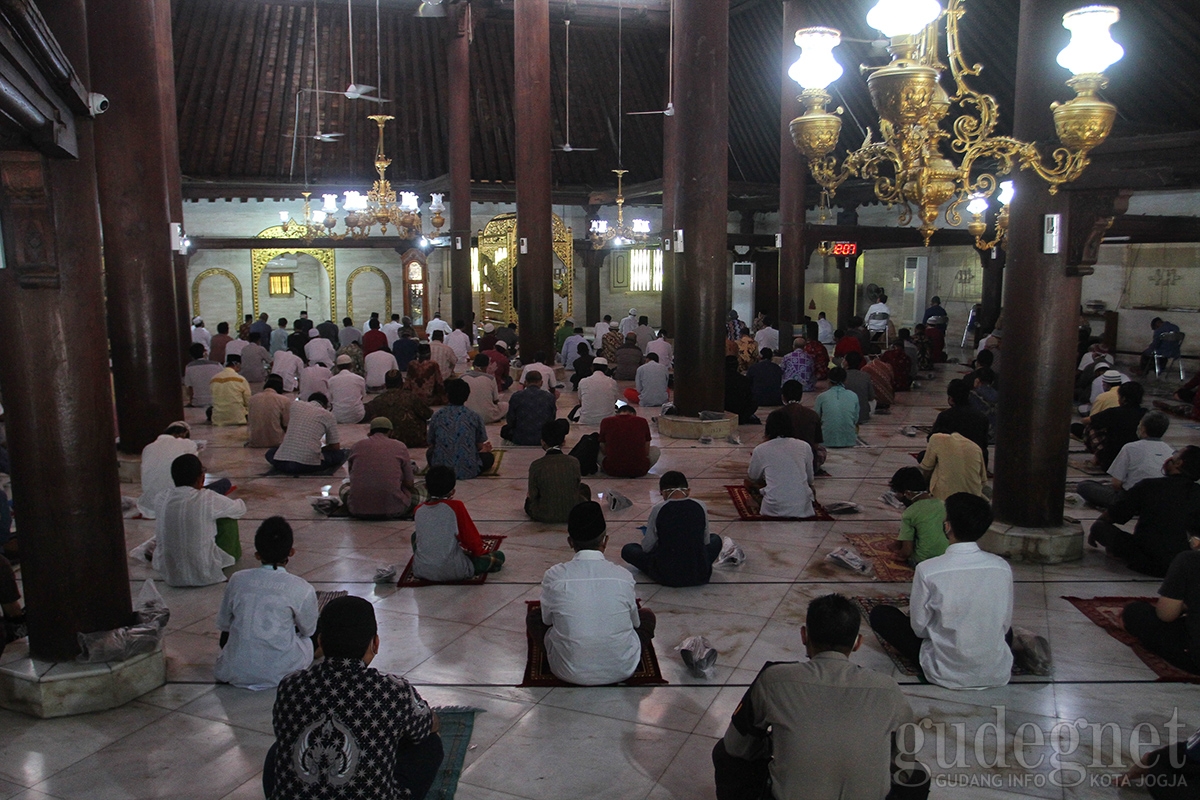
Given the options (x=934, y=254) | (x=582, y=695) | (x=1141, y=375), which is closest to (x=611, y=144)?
(x=934, y=254)

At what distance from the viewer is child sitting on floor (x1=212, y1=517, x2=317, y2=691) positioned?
3.94m

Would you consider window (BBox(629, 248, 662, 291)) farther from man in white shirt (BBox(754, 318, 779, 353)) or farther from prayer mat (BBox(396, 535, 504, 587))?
prayer mat (BBox(396, 535, 504, 587))

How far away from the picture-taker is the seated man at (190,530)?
520 cm

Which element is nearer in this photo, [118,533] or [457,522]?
[118,533]

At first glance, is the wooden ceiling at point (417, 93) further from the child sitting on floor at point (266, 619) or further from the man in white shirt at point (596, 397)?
the child sitting on floor at point (266, 619)

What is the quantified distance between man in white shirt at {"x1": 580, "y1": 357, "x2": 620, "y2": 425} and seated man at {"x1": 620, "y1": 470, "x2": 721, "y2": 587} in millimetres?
4749

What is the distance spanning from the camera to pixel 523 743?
362cm

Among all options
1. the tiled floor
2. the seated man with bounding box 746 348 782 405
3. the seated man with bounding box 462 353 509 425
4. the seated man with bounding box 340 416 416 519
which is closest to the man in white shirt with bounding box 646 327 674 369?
the seated man with bounding box 746 348 782 405

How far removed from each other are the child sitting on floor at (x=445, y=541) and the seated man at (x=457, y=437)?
7.65ft

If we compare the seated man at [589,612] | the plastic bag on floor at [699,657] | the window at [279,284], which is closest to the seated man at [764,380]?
the plastic bag on floor at [699,657]

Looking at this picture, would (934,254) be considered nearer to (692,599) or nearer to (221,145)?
(221,145)

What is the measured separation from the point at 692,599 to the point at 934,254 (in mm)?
17304

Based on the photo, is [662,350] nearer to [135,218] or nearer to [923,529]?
[135,218]

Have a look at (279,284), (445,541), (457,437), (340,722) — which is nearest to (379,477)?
(457,437)
